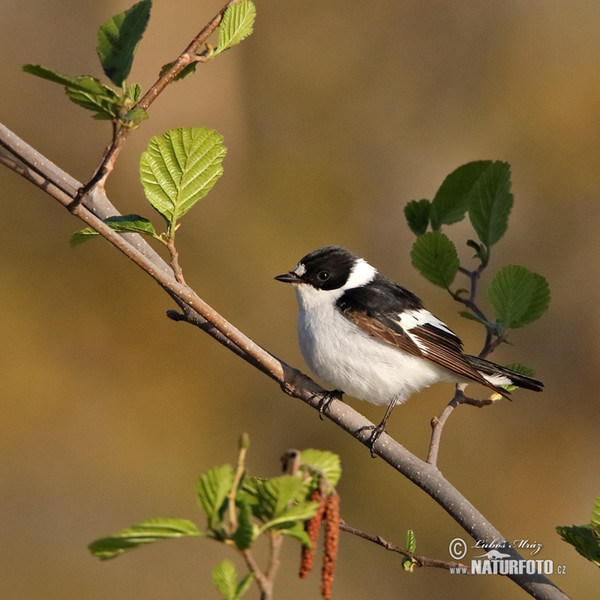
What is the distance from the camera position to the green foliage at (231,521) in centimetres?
132

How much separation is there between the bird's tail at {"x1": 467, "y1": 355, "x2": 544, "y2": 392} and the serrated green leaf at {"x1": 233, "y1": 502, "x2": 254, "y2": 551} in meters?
1.99

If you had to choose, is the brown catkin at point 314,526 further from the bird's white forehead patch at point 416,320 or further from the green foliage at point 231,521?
the bird's white forehead patch at point 416,320

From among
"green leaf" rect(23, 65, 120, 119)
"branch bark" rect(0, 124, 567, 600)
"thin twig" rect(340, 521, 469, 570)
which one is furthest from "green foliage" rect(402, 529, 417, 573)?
"green leaf" rect(23, 65, 120, 119)

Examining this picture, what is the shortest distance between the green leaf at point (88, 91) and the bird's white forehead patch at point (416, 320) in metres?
2.63

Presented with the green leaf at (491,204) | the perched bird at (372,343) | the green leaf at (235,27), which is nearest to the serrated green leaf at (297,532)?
the green leaf at (235,27)

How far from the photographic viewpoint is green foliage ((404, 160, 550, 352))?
2.79 meters

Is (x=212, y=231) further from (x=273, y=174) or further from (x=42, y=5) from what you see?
(x=42, y=5)

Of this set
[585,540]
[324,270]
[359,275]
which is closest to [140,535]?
[585,540]

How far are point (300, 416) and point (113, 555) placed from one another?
633 centimetres

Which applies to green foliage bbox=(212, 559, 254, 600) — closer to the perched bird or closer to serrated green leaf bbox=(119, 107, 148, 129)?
serrated green leaf bbox=(119, 107, 148, 129)

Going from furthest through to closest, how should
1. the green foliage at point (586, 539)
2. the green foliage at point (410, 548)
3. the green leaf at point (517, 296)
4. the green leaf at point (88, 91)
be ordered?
the green leaf at point (517, 296)
the green foliage at point (410, 548)
the green foliage at point (586, 539)
the green leaf at point (88, 91)

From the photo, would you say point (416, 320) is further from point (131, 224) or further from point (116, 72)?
point (116, 72)

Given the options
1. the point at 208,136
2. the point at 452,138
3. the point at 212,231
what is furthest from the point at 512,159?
the point at 208,136

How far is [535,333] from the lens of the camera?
7977mm
